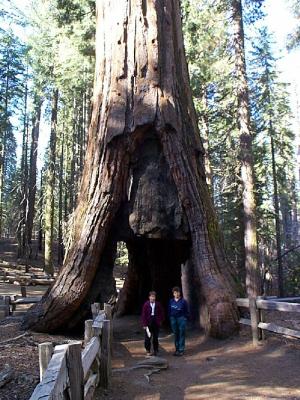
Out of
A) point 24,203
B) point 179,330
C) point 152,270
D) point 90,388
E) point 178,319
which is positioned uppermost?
point 24,203

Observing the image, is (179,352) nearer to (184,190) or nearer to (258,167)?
(184,190)

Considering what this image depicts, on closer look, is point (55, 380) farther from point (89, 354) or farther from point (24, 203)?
point (24, 203)

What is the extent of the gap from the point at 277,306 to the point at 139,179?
14.9 feet

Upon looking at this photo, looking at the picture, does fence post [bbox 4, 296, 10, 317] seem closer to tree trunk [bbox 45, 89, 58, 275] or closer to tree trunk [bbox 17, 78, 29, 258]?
tree trunk [bbox 45, 89, 58, 275]

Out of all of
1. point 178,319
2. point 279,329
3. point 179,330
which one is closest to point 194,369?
point 179,330

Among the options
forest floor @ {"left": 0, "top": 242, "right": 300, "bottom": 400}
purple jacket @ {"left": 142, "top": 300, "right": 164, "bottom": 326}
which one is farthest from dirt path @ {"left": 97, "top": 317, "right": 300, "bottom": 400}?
purple jacket @ {"left": 142, "top": 300, "right": 164, "bottom": 326}

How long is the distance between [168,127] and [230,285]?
409 cm

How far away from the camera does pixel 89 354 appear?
5.48 m

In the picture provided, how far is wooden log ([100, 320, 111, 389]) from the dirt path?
179 mm

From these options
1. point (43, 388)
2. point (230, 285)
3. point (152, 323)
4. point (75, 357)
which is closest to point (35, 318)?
point (152, 323)

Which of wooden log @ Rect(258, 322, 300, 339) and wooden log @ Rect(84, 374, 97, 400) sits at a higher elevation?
wooden log @ Rect(258, 322, 300, 339)

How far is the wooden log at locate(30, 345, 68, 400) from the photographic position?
2888 millimetres

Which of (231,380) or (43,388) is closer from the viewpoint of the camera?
(43,388)

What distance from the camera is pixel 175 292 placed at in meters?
9.66
